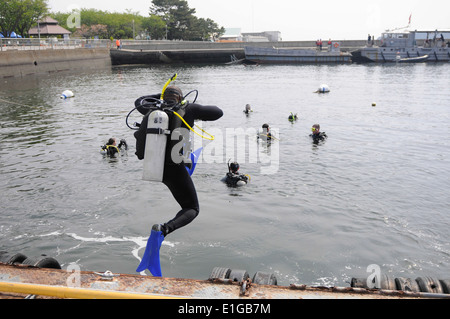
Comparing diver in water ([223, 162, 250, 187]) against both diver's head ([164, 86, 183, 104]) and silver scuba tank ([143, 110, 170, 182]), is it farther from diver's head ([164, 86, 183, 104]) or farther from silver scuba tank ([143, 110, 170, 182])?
silver scuba tank ([143, 110, 170, 182])

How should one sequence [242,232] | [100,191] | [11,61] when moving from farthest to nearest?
[11,61]
[100,191]
[242,232]

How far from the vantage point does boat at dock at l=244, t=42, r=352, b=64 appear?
3108 inches

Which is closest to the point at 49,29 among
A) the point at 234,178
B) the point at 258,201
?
the point at 234,178

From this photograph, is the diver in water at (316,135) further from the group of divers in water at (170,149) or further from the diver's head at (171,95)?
the diver's head at (171,95)

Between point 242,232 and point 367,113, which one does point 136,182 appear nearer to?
point 242,232

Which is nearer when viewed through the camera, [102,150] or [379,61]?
[102,150]

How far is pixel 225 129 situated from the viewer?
2211cm

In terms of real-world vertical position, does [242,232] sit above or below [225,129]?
below

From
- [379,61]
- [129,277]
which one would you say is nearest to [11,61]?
[129,277]

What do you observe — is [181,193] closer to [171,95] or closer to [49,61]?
[171,95]

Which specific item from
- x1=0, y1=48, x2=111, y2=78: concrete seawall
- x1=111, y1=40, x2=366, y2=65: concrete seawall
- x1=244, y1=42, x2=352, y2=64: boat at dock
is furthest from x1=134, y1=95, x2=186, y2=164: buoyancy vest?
x1=244, y1=42, x2=352, y2=64: boat at dock

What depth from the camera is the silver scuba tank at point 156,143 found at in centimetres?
518
